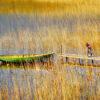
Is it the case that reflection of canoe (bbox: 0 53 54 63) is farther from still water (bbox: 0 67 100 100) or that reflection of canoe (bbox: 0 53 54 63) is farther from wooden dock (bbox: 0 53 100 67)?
still water (bbox: 0 67 100 100)

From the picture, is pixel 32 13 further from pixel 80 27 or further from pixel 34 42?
pixel 34 42

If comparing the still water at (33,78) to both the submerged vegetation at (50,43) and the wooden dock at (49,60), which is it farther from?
the wooden dock at (49,60)

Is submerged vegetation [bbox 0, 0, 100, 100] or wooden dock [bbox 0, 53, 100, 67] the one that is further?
wooden dock [bbox 0, 53, 100, 67]

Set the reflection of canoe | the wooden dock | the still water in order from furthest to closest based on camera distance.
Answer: the reflection of canoe, the wooden dock, the still water

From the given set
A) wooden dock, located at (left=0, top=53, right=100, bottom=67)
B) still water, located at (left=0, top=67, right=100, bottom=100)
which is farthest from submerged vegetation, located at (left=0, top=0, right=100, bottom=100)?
wooden dock, located at (left=0, top=53, right=100, bottom=67)

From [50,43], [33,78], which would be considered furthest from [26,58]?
[50,43]

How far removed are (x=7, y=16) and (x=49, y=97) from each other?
3098 centimetres

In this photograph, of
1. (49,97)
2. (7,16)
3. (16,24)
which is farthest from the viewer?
(7,16)

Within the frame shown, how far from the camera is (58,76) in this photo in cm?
2155

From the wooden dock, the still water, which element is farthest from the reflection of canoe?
the still water

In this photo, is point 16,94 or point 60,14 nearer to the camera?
point 16,94

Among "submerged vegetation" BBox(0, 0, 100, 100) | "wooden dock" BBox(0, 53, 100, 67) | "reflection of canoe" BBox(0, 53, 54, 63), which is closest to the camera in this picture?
"submerged vegetation" BBox(0, 0, 100, 100)

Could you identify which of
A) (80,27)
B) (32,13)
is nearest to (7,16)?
(32,13)

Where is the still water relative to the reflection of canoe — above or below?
below
